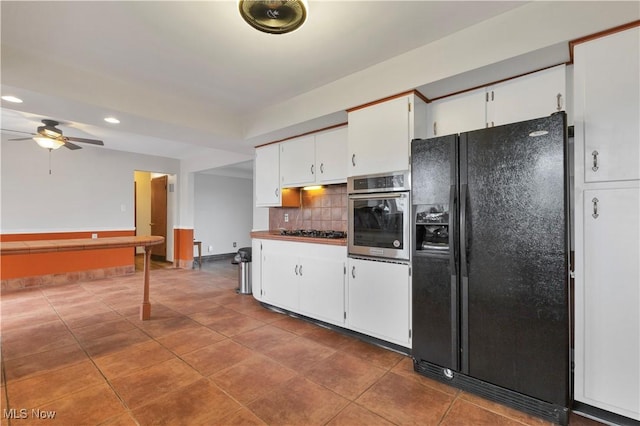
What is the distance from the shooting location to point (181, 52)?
237 cm

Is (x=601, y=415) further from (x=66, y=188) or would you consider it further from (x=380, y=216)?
(x=66, y=188)

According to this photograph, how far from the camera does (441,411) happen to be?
1.77 metres

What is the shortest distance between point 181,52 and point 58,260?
15.9 feet

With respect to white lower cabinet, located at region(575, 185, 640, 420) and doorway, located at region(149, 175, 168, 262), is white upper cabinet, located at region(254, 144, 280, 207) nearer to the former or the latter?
white lower cabinet, located at region(575, 185, 640, 420)

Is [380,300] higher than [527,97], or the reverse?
[527,97]

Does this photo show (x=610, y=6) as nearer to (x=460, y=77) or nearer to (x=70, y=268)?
(x=460, y=77)

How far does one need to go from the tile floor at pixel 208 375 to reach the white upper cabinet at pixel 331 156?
1686 mm

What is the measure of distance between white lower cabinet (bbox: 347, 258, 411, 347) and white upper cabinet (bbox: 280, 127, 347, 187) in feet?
3.59

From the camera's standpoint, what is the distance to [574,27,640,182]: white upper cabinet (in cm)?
158

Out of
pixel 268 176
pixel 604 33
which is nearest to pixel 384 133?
pixel 604 33

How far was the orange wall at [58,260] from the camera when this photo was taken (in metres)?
4.59

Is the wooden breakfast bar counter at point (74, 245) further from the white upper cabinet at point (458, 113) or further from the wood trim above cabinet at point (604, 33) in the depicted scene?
the wood trim above cabinet at point (604, 33)

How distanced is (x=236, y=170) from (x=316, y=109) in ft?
15.4

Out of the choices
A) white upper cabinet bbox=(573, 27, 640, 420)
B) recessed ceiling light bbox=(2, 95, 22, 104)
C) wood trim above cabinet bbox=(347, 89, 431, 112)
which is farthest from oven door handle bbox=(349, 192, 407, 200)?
recessed ceiling light bbox=(2, 95, 22, 104)
